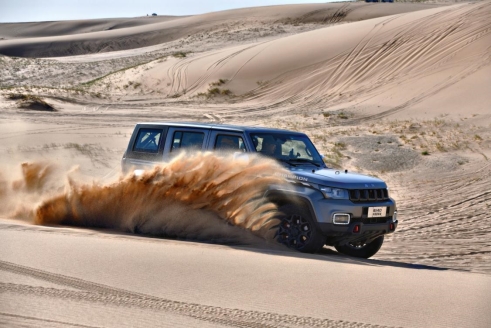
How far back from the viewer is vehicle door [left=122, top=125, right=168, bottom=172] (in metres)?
10.3

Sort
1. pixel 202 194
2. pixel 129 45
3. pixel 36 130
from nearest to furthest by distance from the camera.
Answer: pixel 202 194 → pixel 36 130 → pixel 129 45

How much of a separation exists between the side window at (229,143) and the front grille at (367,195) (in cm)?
165

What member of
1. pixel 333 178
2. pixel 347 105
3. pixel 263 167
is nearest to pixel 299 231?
pixel 333 178

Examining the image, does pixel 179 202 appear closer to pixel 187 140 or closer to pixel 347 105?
pixel 187 140

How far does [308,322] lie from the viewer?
5.18 m

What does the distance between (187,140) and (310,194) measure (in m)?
2.24

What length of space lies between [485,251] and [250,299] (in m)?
6.20

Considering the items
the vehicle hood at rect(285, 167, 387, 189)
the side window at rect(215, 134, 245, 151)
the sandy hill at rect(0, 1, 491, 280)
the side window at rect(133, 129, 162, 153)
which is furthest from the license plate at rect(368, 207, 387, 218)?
the side window at rect(133, 129, 162, 153)

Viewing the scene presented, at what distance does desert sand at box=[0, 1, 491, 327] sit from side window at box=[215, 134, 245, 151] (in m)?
0.63

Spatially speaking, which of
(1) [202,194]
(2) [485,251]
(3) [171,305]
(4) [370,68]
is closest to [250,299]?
(3) [171,305]

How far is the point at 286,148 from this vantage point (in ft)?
31.9

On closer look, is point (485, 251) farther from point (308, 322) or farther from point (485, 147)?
point (485, 147)

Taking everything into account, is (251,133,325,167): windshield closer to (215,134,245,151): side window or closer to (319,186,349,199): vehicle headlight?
(215,134,245,151): side window

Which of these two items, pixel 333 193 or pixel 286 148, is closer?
pixel 333 193
